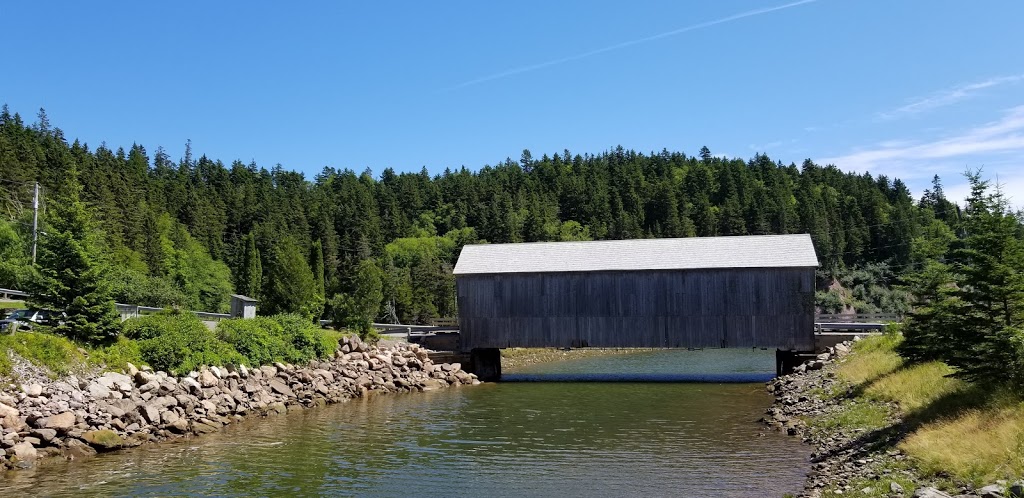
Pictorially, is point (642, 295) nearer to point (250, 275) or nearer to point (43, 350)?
point (43, 350)

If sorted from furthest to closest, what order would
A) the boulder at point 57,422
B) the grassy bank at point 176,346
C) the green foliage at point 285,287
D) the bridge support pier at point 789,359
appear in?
the green foliage at point 285,287 → the bridge support pier at point 789,359 → the grassy bank at point 176,346 → the boulder at point 57,422

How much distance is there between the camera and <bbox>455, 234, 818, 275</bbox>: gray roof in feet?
124

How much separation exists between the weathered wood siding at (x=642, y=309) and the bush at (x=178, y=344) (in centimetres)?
1383

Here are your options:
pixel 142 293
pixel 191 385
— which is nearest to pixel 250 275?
pixel 142 293

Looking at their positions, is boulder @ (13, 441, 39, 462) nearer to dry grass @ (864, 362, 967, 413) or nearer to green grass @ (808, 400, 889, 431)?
green grass @ (808, 400, 889, 431)

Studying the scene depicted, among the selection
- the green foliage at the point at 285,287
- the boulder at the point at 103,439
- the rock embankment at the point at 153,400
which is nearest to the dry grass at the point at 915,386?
the rock embankment at the point at 153,400

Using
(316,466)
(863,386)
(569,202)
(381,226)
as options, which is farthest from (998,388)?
(569,202)

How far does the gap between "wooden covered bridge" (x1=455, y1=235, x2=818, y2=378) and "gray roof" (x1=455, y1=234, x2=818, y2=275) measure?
2.1 inches

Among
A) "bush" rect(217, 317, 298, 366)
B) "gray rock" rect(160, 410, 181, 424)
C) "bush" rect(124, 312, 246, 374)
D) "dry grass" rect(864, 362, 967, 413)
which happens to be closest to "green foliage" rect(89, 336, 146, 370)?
"bush" rect(124, 312, 246, 374)

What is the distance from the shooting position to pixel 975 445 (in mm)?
13906

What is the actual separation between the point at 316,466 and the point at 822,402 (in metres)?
16.5

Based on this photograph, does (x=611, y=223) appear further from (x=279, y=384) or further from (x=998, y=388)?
(x=998, y=388)

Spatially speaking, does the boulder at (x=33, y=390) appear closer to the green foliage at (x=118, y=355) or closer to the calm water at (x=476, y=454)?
the green foliage at (x=118, y=355)

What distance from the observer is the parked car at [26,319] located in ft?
80.5
